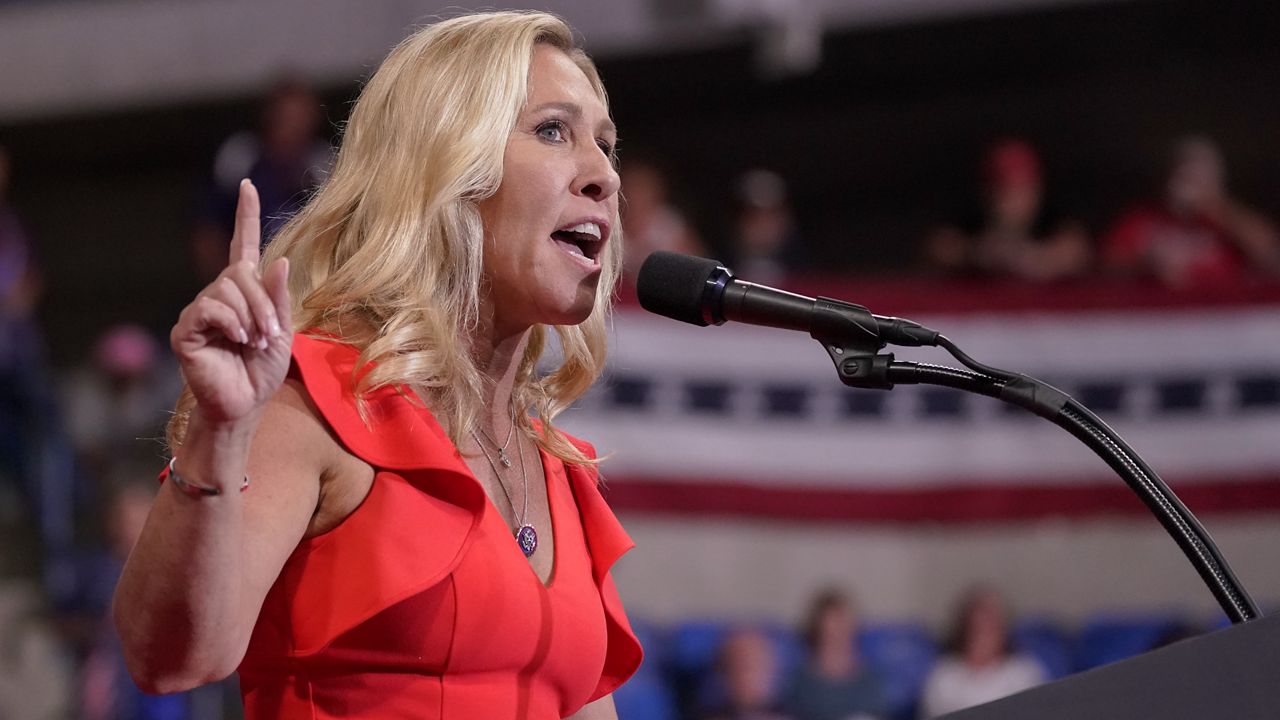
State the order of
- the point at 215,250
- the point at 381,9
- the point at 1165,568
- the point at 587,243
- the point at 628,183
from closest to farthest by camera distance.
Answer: the point at 587,243
the point at 1165,568
the point at 215,250
the point at 628,183
the point at 381,9

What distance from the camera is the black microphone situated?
5.31 ft

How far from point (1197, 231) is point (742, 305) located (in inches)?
183

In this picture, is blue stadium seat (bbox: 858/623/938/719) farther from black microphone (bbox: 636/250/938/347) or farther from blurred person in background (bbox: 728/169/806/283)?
black microphone (bbox: 636/250/938/347)

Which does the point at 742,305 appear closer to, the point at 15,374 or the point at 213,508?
the point at 213,508

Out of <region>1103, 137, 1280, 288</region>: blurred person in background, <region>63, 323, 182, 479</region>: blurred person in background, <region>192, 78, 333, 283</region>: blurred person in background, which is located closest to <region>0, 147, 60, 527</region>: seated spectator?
<region>63, 323, 182, 479</region>: blurred person in background

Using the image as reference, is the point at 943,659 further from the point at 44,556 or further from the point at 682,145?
the point at 682,145

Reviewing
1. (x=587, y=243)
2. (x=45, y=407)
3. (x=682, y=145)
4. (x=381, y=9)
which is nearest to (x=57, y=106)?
(x=381, y=9)

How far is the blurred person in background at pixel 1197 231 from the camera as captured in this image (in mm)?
5727

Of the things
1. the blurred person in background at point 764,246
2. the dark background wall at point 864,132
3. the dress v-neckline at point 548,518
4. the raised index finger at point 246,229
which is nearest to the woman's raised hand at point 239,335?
the raised index finger at point 246,229

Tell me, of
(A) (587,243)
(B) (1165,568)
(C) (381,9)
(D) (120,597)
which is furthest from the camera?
(C) (381,9)

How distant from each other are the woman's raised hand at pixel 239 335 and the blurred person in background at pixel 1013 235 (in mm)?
4622

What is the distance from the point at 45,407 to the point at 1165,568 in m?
4.22

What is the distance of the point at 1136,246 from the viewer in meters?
5.83

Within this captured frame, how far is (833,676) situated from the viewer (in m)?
5.12
